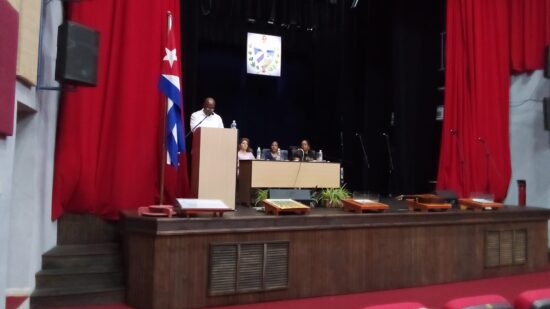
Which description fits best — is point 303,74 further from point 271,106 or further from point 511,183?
point 511,183

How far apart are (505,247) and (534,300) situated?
351cm

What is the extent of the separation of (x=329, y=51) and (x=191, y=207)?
6242mm

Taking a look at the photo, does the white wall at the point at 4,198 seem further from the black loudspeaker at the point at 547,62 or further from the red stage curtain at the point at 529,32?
the red stage curtain at the point at 529,32

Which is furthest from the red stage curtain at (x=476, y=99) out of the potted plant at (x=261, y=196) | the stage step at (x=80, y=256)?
the stage step at (x=80, y=256)

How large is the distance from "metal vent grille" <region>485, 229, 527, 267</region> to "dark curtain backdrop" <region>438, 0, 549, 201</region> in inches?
71.4

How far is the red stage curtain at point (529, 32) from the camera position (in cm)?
710

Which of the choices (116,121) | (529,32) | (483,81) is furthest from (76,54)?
(529,32)

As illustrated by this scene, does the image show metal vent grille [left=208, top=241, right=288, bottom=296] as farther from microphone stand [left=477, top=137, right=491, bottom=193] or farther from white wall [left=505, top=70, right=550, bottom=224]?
white wall [left=505, top=70, right=550, bottom=224]

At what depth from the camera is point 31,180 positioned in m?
3.93

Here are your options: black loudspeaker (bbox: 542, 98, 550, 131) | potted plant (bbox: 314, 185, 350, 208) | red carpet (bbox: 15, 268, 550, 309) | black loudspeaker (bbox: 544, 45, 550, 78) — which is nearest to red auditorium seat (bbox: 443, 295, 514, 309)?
red carpet (bbox: 15, 268, 550, 309)

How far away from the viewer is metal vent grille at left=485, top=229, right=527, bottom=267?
16.9 feet

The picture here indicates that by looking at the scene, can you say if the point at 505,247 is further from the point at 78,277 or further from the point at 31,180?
the point at 31,180

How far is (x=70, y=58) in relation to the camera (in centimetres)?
362

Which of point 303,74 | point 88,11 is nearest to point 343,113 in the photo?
point 303,74
